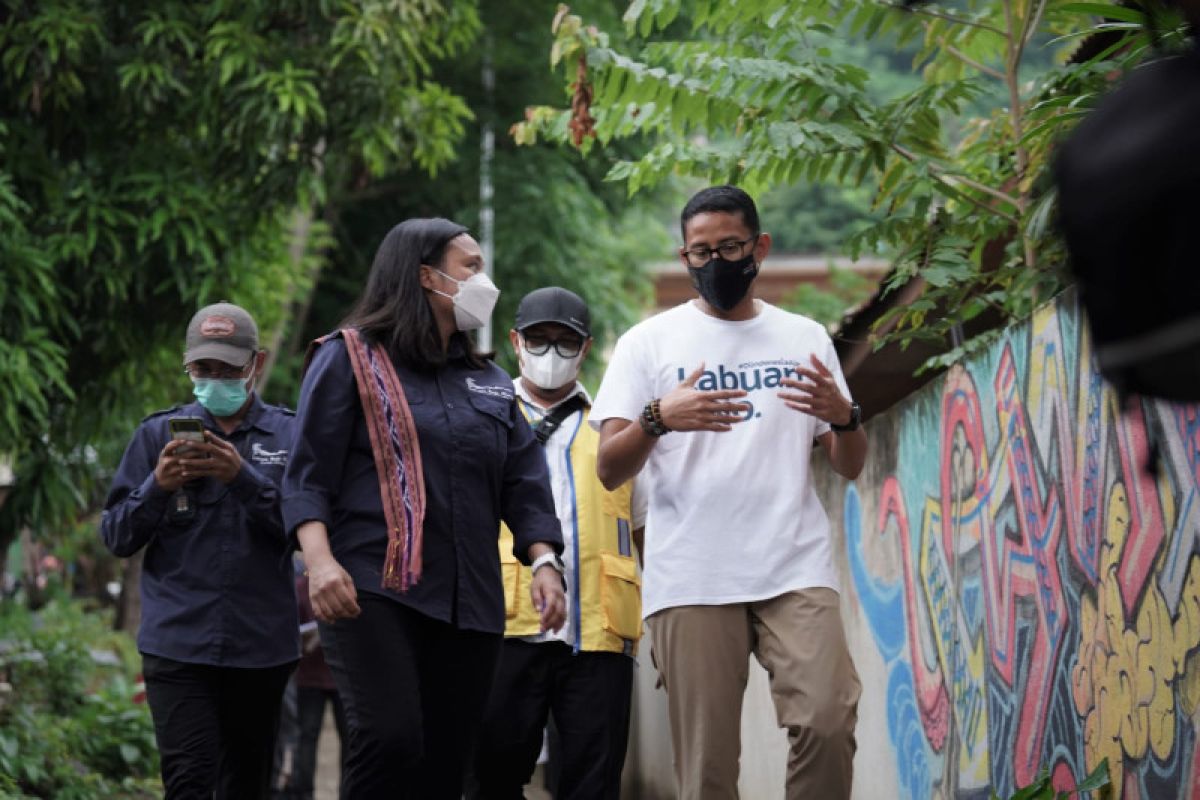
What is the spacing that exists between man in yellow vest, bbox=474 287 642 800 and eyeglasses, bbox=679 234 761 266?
48.3 inches

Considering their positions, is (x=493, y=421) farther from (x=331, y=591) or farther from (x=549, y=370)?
(x=549, y=370)

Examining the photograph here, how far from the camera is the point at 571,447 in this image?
6.69m

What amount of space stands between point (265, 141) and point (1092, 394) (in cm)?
799

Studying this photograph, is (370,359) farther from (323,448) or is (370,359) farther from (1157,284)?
(1157,284)

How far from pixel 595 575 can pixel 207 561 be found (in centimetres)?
136

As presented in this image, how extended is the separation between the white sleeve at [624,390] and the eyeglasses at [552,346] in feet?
3.93

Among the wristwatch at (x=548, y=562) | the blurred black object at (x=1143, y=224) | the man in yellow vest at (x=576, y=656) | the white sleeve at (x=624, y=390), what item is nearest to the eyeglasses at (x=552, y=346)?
the man in yellow vest at (x=576, y=656)

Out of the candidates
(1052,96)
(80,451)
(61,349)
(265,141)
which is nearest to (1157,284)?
(1052,96)

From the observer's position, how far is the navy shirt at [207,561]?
244 inches

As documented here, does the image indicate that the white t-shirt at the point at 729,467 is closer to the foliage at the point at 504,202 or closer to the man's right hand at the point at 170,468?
the man's right hand at the point at 170,468

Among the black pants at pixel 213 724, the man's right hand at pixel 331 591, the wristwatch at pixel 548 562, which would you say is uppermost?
the wristwatch at pixel 548 562

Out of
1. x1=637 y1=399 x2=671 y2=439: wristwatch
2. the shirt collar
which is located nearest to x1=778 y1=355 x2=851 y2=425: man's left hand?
x1=637 y1=399 x2=671 y2=439: wristwatch

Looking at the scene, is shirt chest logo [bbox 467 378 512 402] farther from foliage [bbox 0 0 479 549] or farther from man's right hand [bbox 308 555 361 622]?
foliage [bbox 0 0 479 549]

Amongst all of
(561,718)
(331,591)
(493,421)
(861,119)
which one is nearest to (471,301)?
(493,421)
